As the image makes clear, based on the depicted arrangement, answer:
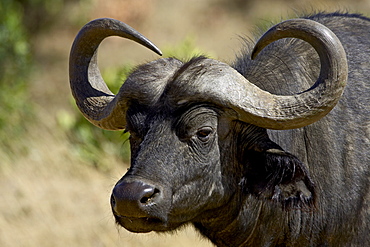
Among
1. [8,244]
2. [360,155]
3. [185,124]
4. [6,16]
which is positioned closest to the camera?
[185,124]

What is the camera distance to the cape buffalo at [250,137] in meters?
4.03

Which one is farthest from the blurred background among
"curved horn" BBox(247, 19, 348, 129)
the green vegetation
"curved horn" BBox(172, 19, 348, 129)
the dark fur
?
"curved horn" BBox(247, 19, 348, 129)

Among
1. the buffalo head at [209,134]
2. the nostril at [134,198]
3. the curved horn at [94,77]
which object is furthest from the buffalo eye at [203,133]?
the curved horn at [94,77]

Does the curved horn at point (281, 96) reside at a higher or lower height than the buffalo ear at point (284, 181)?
higher

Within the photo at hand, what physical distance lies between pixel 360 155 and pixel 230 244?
115 centimetres

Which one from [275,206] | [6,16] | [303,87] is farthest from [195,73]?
[6,16]

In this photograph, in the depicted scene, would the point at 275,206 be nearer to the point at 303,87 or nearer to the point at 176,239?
the point at 303,87

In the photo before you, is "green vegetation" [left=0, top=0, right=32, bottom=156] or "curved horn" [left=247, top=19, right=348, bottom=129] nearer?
"curved horn" [left=247, top=19, right=348, bottom=129]

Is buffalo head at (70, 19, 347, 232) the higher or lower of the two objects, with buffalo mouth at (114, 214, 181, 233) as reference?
higher

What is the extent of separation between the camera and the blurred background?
28.3ft

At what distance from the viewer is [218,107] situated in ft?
13.9

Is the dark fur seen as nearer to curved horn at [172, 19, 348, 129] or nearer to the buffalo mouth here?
the buffalo mouth

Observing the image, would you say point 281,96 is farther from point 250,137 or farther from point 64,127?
point 64,127

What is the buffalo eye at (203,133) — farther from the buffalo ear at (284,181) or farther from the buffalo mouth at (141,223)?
the buffalo mouth at (141,223)
